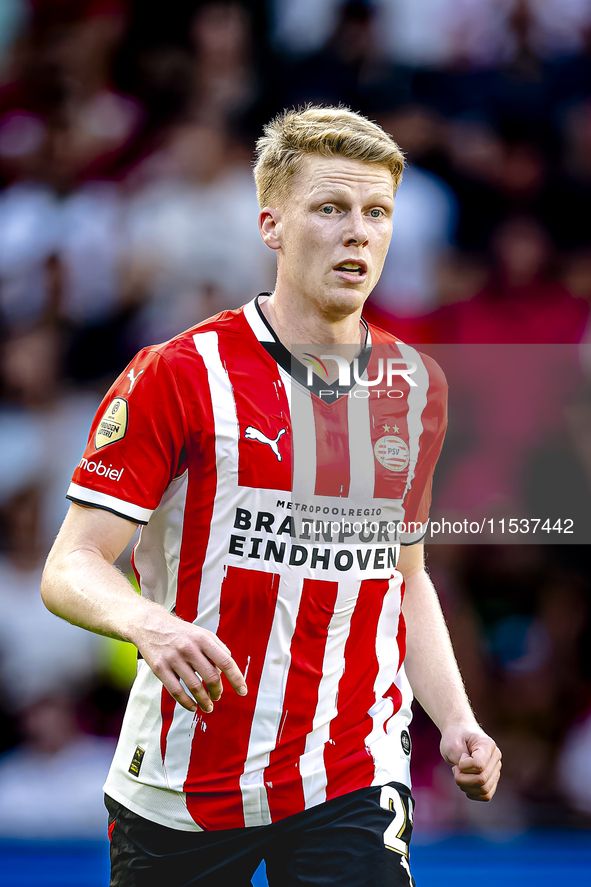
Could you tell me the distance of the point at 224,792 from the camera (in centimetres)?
246

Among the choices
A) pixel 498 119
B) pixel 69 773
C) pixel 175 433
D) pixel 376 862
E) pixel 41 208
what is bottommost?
pixel 376 862

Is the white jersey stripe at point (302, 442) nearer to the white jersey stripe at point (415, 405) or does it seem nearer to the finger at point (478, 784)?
the white jersey stripe at point (415, 405)

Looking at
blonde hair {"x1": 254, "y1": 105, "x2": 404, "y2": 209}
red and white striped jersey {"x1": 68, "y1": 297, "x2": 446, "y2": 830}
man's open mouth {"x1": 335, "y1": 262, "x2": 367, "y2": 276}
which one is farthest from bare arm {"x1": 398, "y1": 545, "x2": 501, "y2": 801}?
blonde hair {"x1": 254, "y1": 105, "x2": 404, "y2": 209}

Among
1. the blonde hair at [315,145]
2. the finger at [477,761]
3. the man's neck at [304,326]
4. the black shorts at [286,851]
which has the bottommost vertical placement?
the black shorts at [286,851]

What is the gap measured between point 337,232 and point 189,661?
49.5 inches

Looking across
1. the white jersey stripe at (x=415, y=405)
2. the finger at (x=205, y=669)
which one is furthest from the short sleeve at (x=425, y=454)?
the finger at (x=205, y=669)

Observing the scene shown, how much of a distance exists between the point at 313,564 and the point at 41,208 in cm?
437

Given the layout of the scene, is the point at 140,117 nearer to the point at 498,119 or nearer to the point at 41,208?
the point at 41,208

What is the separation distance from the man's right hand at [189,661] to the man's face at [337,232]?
107cm

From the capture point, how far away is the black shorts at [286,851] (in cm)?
239

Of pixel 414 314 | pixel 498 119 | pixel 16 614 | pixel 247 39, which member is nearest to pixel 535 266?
pixel 414 314

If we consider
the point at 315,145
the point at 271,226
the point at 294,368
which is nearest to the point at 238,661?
the point at 294,368

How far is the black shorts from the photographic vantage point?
94.1 inches

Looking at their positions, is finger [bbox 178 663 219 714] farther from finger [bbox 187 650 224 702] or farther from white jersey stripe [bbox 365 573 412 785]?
white jersey stripe [bbox 365 573 412 785]
